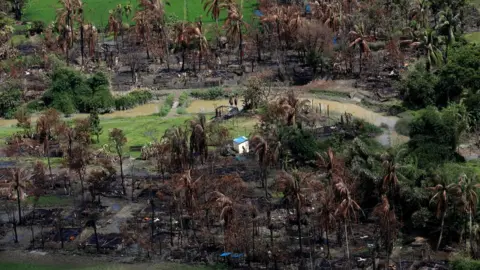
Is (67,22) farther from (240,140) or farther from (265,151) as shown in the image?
(265,151)

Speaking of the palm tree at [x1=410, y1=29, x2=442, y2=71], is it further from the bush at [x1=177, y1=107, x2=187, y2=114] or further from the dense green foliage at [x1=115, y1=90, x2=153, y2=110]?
the dense green foliage at [x1=115, y1=90, x2=153, y2=110]

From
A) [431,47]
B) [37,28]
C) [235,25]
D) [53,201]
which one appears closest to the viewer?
[53,201]

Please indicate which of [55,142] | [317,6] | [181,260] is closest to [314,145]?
[181,260]

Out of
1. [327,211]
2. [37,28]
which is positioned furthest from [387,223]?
[37,28]

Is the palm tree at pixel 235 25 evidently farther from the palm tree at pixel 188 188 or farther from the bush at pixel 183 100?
the palm tree at pixel 188 188

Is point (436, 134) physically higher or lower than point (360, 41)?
lower

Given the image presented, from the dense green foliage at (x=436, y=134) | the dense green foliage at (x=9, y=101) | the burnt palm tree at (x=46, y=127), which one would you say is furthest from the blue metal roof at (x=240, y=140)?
the dense green foliage at (x=9, y=101)

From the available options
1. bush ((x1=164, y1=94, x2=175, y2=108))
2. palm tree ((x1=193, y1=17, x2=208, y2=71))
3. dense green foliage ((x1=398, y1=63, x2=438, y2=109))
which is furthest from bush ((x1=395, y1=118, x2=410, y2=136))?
palm tree ((x1=193, y1=17, x2=208, y2=71))
